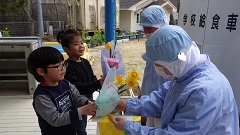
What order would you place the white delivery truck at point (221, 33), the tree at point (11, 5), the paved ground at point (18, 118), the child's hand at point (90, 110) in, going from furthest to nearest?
the tree at point (11, 5)
the paved ground at point (18, 118)
the white delivery truck at point (221, 33)
the child's hand at point (90, 110)

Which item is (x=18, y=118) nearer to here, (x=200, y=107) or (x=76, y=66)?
(x=76, y=66)

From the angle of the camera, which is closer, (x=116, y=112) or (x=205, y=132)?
(x=205, y=132)

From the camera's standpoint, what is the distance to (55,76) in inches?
60.4

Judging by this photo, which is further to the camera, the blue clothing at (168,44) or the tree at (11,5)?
the tree at (11,5)

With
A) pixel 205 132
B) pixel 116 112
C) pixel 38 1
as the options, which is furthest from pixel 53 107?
pixel 38 1

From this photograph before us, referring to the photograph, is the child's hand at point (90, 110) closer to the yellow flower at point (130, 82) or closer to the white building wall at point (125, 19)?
the yellow flower at point (130, 82)

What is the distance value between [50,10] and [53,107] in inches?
695

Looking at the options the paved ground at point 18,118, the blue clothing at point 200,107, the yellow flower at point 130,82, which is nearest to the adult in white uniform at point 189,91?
the blue clothing at point 200,107

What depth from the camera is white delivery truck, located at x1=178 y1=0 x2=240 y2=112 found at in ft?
5.82

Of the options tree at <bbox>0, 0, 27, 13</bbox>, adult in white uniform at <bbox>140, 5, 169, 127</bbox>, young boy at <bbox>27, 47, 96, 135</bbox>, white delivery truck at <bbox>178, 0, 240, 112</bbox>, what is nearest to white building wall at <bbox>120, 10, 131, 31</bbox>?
tree at <bbox>0, 0, 27, 13</bbox>

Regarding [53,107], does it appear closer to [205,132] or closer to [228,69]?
[205,132]

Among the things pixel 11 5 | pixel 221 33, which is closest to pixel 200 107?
pixel 221 33

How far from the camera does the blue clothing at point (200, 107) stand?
3.27 feet

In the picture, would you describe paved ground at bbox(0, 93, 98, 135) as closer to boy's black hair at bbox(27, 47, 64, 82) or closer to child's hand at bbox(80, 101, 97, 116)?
child's hand at bbox(80, 101, 97, 116)
